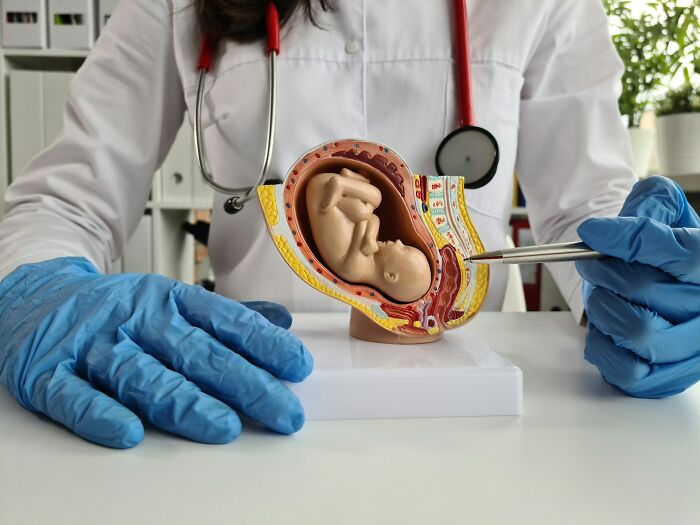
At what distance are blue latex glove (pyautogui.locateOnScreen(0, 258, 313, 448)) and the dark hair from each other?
0.48m

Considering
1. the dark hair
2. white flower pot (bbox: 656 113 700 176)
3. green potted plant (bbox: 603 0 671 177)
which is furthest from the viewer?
green potted plant (bbox: 603 0 671 177)

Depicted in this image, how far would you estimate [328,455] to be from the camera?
458mm

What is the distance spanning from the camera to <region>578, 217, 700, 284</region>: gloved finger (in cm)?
57

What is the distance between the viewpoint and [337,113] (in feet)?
3.13

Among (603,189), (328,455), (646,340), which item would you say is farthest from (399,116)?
(328,455)

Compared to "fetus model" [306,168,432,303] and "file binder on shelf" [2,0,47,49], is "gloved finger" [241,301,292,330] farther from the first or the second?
"file binder on shelf" [2,0,47,49]

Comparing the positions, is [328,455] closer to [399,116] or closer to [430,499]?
[430,499]

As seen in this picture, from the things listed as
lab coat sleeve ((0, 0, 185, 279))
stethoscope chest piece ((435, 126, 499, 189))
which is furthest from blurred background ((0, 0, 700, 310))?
stethoscope chest piece ((435, 126, 499, 189))

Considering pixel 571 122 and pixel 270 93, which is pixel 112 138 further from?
pixel 571 122

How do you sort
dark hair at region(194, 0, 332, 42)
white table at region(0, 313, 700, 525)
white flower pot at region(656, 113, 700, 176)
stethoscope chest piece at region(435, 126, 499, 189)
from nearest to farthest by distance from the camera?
white table at region(0, 313, 700, 525) < stethoscope chest piece at region(435, 126, 499, 189) < dark hair at region(194, 0, 332, 42) < white flower pot at region(656, 113, 700, 176)

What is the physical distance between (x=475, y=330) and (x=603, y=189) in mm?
322

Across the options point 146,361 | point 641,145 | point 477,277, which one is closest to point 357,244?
point 477,277

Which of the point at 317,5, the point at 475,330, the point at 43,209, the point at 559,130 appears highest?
the point at 317,5

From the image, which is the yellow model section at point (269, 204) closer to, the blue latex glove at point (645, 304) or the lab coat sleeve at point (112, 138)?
the blue latex glove at point (645, 304)
